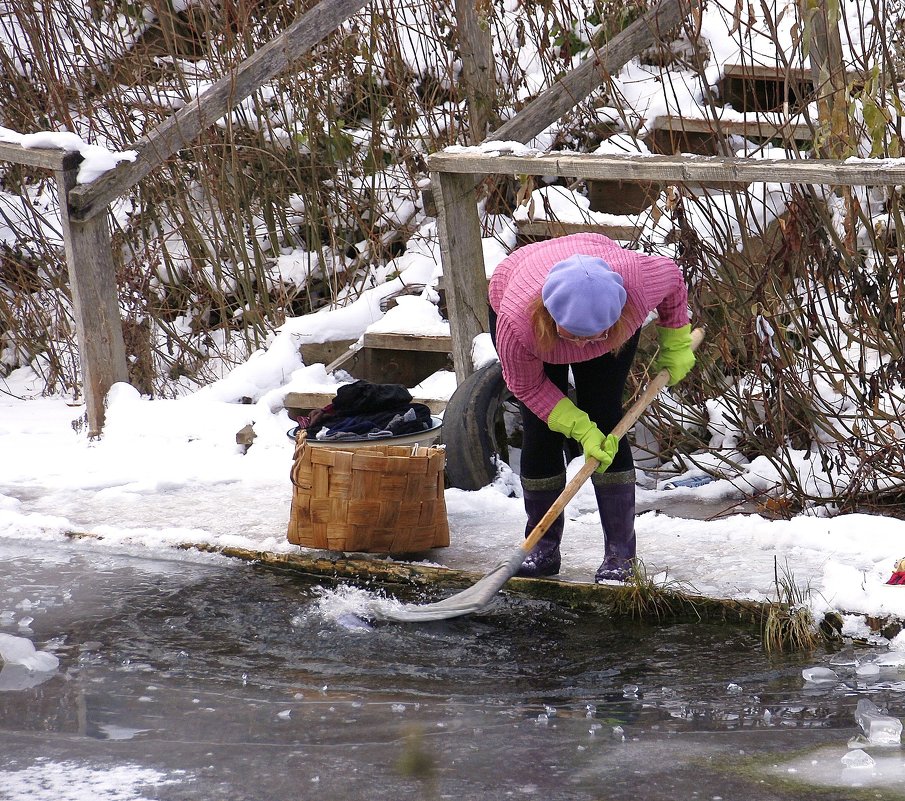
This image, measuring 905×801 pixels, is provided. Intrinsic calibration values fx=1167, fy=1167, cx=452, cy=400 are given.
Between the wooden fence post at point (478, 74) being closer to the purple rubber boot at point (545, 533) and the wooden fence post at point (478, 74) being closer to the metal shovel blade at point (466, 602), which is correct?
the purple rubber boot at point (545, 533)

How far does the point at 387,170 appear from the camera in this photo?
25.8 ft

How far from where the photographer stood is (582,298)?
3.38 meters

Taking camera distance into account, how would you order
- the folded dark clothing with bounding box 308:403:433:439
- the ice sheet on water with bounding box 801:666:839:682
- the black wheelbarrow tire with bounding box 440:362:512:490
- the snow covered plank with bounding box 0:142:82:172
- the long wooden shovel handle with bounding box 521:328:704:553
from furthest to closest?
the snow covered plank with bounding box 0:142:82:172, the black wheelbarrow tire with bounding box 440:362:512:490, the folded dark clothing with bounding box 308:403:433:439, the long wooden shovel handle with bounding box 521:328:704:553, the ice sheet on water with bounding box 801:666:839:682

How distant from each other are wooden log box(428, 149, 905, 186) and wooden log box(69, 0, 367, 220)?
142 centimetres

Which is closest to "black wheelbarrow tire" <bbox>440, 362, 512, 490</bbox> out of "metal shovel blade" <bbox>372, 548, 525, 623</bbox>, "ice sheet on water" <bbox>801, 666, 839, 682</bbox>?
"metal shovel blade" <bbox>372, 548, 525, 623</bbox>

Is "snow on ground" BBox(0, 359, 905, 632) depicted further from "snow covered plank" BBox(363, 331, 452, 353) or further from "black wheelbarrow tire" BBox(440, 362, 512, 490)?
"snow covered plank" BBox(363, 331, 452, 353)

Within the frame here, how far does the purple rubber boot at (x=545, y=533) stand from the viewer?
163 inches

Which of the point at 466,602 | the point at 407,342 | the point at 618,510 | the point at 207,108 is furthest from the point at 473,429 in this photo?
the point at 207,108

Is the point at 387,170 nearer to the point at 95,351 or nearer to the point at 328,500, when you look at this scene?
the point at 95,351

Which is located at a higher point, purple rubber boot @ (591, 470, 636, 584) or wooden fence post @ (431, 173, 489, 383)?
wooden fence post @ (431, 173, 489, 383)

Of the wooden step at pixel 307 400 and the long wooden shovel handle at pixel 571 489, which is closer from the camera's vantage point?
the long wooden shovel handle at pixel 571 489

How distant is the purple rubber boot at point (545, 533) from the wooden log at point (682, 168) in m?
1.27

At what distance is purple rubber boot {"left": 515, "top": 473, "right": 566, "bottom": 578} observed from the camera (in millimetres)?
4141

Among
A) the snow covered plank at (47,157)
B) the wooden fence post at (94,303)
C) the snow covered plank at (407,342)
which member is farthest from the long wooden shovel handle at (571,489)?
the snow covered plank at (47,157)
